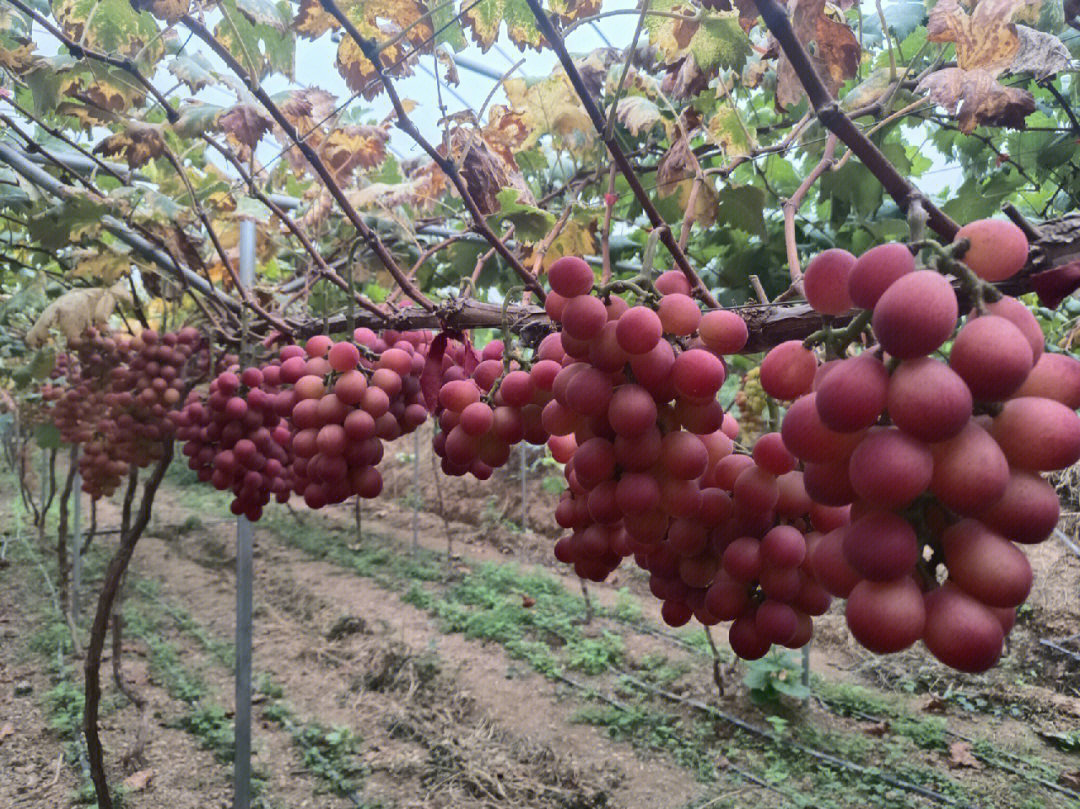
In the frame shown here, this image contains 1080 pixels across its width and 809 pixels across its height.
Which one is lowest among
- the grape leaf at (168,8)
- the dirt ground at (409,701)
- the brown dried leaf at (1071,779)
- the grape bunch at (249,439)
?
the dirt ground at (409,701)

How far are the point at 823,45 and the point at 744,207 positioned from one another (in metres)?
0.43

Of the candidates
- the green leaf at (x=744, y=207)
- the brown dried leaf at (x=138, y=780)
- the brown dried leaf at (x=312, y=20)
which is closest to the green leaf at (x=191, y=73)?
the brown dried leaf at (x=312, y=20)

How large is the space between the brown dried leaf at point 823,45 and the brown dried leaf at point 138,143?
1.26 m

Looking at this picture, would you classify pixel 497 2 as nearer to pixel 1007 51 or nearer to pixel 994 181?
pixel 1007 51

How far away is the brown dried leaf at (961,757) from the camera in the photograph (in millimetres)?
2945

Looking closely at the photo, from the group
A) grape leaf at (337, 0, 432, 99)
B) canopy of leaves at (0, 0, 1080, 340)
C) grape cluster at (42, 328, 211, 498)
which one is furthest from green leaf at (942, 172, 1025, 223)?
grape cluster at (42, 328, 211, 498)

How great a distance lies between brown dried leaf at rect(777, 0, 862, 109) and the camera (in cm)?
80

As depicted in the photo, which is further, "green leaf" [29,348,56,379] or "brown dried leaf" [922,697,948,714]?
"brown dried leaf" [922,697,948,714]

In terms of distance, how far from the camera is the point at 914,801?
2.72 m

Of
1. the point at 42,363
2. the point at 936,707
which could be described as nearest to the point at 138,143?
the point at 42,363

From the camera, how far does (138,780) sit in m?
2.80

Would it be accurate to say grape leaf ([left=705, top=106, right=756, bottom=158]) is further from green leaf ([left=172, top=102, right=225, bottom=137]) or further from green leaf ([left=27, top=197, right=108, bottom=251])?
green leaf ([left=27, top=197, right=108, bottom=251])

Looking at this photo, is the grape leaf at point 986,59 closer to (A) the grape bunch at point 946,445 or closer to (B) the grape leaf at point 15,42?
(A) the grape bunch at point 946,445

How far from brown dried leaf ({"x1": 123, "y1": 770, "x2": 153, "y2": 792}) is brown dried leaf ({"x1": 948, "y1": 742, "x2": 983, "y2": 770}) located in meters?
3.31
